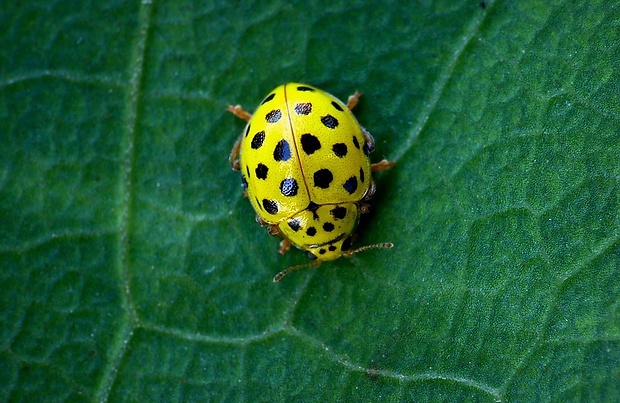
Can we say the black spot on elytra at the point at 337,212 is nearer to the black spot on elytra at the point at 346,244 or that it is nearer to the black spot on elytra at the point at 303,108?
the black spot on elytra at the point at 346,244

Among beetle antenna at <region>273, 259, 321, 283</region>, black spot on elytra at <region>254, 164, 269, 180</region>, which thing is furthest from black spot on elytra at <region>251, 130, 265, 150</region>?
beetle antenna at <region>273, 259, 321, 283</region>

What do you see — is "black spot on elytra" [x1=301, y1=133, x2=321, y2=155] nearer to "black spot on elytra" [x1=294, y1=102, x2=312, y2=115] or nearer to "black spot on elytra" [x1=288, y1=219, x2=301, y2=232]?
"black spot on elytra" [x1=294, y1=102, x2=312, y2=115]

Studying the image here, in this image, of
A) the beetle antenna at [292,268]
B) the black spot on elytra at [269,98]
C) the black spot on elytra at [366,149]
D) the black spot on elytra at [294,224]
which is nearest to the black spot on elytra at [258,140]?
the black spot on elytra at [269,98]

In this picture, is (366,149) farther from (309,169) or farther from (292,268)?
(292,268)

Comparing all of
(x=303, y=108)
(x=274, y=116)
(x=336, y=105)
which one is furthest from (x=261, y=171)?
(x=336, y=105)

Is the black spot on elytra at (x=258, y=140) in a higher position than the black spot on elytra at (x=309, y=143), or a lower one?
lower
